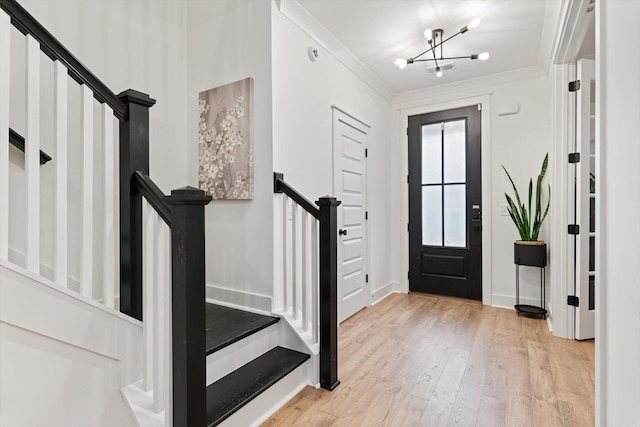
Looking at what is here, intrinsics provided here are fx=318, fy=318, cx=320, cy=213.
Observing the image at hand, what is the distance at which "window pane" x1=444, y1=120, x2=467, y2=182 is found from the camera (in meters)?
3.94

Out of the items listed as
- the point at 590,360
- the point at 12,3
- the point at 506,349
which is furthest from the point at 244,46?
the point at 590,360

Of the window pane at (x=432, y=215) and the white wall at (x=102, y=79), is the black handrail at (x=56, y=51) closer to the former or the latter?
the white wall at (x=102, y=79)

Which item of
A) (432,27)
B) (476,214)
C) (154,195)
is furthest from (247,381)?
(476,214)

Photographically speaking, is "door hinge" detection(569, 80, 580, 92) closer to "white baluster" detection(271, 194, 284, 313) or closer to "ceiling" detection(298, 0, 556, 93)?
"ceiling" detection(298, 0, 556, 93)

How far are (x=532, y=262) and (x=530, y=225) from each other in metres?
0.47

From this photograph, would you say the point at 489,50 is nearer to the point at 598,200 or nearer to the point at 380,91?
the point at 380,91

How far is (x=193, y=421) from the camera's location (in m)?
1.15

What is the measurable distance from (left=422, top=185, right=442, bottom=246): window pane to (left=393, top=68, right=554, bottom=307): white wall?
0.53 metres

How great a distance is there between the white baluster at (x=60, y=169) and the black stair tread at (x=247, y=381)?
0.89m

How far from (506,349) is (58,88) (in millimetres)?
3240

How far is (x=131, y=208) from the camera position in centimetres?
143

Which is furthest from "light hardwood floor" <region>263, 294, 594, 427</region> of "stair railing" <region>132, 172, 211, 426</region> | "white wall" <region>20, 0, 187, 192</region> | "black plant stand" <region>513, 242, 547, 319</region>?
"white wall" <region>20, 0, 187, 192</region>

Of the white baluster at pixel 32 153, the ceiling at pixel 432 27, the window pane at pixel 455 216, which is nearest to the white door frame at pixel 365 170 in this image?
the ceiling at pixel 432 27

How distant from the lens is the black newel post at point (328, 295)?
2027mm
